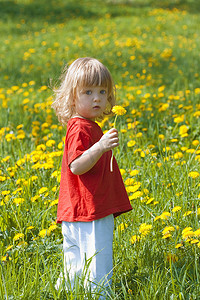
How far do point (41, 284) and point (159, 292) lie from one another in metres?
0.51

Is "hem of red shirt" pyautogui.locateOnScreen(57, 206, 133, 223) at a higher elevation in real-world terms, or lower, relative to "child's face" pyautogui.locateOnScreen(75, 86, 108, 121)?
lower

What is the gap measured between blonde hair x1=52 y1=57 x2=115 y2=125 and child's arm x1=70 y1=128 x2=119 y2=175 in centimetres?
24

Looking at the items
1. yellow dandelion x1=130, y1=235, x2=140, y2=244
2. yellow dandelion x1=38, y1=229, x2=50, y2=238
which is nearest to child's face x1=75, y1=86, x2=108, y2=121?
yellow dandelion x1=130, y1=235, x2=140, y2=244

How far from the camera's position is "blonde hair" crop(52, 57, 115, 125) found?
1.70 metres

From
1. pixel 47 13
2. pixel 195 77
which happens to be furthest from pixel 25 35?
pixel 195 77

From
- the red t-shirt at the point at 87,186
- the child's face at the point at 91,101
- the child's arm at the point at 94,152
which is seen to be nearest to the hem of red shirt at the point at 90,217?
the red t-shirt at the point at 87,186

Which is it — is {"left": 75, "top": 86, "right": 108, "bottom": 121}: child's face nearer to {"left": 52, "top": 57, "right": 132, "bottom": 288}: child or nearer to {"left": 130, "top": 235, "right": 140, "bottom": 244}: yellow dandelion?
{"left": 52, "top": 57, "right": 132, "bottom": 288}: child

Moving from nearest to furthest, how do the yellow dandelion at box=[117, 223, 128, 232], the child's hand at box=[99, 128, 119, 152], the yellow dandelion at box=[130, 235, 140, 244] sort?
1. the child's hand at box=[99, 128, 119, 152]
2. the yellow dandelion at box=[130, 235, 140, 244]
3. the yellow dandelion at box=[117, 223, 128, 232]

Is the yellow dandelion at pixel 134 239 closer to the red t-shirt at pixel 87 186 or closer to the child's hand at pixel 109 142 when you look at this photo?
the red t-shirt at pixel 87 186

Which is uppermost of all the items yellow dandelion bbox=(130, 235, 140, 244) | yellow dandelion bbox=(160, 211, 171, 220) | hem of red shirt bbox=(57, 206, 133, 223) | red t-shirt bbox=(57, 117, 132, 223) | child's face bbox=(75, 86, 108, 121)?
child's face bbox=(75, 86, 108, 121)

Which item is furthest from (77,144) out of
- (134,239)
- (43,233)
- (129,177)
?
(129,177)

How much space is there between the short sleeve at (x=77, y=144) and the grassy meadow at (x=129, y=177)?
475mm

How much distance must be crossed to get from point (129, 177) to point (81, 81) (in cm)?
→ 112

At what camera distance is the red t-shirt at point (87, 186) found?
5.51 ft
